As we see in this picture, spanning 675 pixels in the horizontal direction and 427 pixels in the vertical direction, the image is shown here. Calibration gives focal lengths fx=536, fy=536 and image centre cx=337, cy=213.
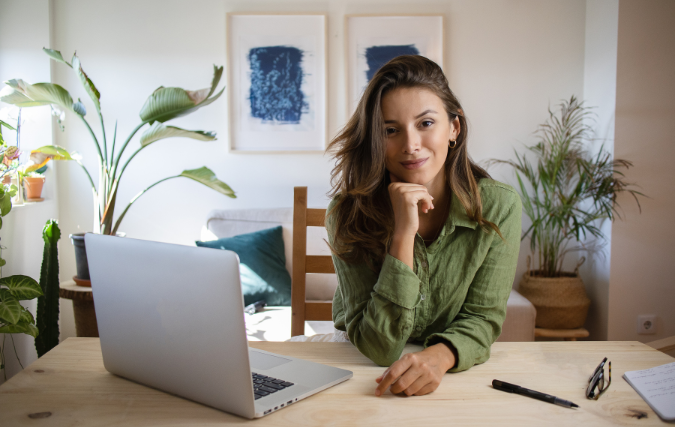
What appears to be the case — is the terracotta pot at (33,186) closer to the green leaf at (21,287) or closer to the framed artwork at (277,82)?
the framed artwork at (277,82)

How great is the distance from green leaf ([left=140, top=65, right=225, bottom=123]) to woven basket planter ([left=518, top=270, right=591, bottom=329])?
197 centimetres

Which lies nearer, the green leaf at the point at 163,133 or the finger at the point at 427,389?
the finger at the point at 427,389

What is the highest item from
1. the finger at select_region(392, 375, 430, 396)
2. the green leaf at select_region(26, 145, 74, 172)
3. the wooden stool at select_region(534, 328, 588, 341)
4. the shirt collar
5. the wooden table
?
the green leaf at select_region(26, 145, 74, 172)

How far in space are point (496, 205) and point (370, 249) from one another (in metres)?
0.32

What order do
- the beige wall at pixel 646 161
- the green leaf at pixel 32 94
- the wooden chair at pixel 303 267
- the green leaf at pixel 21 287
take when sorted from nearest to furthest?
the wooden chair at pixel 303 267 < the green leaf at pixel 21 287 < the green leaf at pixel 32 94 < the beige wall at pixel 646 161

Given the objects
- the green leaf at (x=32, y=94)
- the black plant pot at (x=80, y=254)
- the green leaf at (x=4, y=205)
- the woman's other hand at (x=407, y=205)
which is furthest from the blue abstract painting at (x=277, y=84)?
the woman's other hand at (x=407, y=205)

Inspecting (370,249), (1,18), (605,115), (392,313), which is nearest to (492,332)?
(392,313)

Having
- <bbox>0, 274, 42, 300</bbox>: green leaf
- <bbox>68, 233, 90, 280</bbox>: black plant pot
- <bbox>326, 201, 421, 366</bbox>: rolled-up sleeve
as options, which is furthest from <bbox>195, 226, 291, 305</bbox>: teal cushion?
<bbox>326, 201, 421, 366</bbox>: rolled-up sleeve

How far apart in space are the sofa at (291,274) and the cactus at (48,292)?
86cm

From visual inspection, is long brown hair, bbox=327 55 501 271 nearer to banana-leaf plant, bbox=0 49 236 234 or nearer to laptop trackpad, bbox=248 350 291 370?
laptop trackpad, bbox=248 350 291 370

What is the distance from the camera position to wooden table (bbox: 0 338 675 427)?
0.78 m

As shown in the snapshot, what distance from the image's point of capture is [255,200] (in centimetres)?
329

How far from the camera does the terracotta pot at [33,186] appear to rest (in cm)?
288

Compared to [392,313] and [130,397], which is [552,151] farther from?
[130,397]
